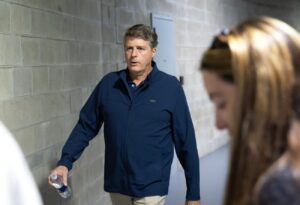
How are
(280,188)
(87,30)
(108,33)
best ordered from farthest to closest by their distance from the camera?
1. (108,33)
2. (87,30)
3. (280,188)

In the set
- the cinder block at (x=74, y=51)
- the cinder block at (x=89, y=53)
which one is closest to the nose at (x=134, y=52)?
the cinder block at (x=74, y=51)

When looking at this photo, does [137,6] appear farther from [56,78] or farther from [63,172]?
[63,172]

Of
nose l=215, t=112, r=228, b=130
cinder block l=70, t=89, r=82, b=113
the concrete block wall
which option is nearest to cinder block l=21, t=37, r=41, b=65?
the concrete block wall

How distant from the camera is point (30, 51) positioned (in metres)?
2.74

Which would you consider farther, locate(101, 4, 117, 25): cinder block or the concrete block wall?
locate(101, 4, 117, 25): cinder block

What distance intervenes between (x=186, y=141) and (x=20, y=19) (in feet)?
3.75

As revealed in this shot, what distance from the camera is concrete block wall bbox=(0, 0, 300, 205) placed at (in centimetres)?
257

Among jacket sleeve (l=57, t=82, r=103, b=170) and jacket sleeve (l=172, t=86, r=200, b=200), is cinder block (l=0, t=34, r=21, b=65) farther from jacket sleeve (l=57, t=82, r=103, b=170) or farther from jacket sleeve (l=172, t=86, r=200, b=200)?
jacket sleeve (l=172, t=86, r=200, b=200)

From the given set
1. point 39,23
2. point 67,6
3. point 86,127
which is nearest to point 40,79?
point 39,23

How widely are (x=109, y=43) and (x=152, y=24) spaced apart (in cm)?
101

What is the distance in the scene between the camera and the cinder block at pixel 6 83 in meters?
2.45

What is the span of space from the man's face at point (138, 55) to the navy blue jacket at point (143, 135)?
6cm

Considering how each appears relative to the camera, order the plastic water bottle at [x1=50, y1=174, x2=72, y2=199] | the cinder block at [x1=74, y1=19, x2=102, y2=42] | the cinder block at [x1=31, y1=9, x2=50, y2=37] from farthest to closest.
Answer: the cinder block at [x1=74, y1=19, x2=102, y2=42]
the cinder block at [x1=31, y1=9, x2=50, y2=37]
the plastic water bottle at [x1=50, y1=174, x2=72, y2=199]

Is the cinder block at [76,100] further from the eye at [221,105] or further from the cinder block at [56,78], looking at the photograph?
the eye at [221,105]
